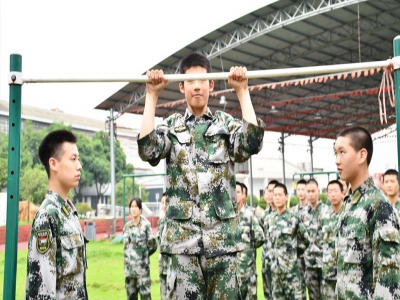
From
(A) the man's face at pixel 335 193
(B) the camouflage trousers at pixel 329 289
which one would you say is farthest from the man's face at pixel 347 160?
(A) the man's face at pixel 335 193

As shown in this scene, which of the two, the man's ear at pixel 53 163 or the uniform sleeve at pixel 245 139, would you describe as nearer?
the uniform sleeve at pixel 245 139

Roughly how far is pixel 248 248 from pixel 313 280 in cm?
118

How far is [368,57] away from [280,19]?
18.9ft

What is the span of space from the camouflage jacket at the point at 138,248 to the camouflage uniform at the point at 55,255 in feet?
13.0

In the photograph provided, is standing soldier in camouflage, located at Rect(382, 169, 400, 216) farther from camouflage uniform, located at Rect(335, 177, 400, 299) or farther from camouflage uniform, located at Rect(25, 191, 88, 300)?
camouflage uniform, located at Rect(25, 191, 88, 300)

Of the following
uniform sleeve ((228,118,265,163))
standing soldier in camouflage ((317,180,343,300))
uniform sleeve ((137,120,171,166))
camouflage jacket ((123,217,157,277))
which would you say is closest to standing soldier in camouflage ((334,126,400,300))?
uniform sleeve ((228,118,265,163))

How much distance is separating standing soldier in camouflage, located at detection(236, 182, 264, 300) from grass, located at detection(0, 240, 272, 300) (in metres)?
1.57

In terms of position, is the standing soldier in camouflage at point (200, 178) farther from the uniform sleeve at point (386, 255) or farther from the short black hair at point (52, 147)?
the uniform sleeve at point (386, 255)

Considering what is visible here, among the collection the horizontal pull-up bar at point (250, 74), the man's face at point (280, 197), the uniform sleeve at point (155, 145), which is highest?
the horizontal pull-up bar at point (250, 74)

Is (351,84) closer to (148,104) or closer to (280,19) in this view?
(280,19)

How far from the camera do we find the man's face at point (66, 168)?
109 inches

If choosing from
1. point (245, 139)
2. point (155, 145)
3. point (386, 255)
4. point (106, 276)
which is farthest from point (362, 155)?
point (106, 276)

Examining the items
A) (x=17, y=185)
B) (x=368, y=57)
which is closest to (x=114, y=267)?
(x=17, y=185)

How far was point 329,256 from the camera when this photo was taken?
545 cm
